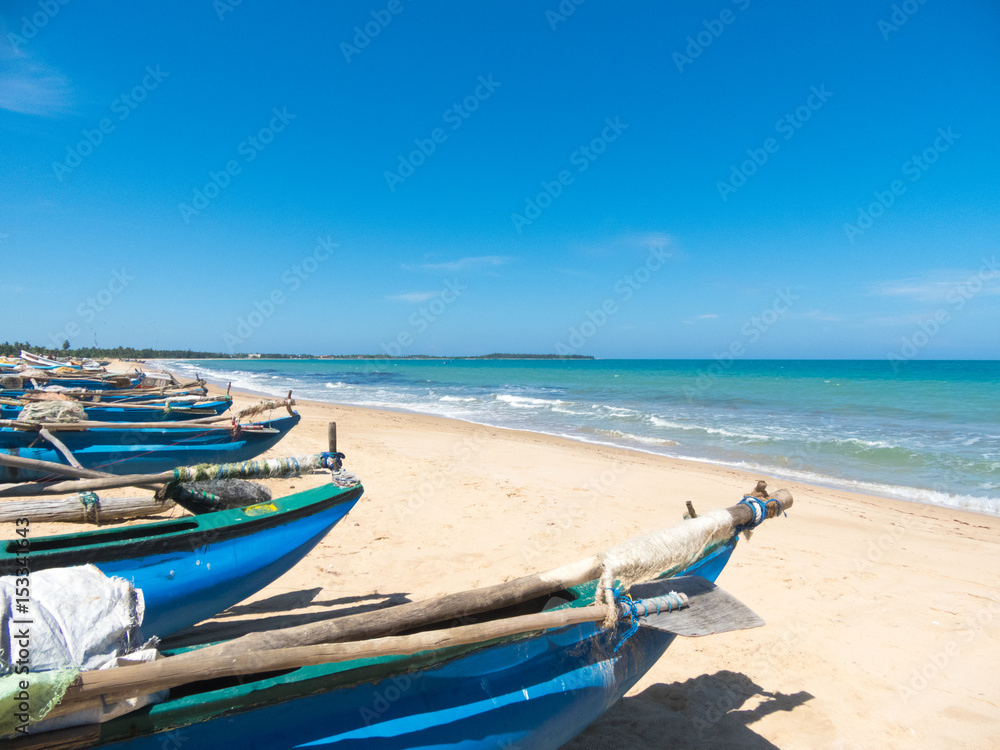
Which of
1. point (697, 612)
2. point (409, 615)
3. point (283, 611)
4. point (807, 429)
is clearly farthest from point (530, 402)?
point (409, 615)

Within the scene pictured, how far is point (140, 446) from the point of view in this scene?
788cm

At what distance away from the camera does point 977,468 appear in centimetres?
1052

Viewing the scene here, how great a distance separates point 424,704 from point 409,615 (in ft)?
1.07

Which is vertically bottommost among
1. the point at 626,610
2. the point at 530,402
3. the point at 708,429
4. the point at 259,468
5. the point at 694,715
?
the point at 694,715

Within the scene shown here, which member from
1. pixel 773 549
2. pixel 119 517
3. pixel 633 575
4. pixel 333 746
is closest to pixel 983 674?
pixel 773 549

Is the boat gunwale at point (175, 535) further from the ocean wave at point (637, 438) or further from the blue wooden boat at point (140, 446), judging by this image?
A: the ocean wave at point (637, 438)

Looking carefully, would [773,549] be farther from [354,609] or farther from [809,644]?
[354,609]

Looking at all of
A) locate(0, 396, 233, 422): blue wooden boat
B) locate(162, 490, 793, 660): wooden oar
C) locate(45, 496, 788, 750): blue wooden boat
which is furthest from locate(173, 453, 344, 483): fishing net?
locate(0, 396, 233, 422): blue wooden boat

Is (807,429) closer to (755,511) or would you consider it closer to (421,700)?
(755,511)

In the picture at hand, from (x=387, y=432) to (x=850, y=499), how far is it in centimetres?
1120

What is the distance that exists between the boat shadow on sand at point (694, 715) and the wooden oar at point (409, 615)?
4.37 feet

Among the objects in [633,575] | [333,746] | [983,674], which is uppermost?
[633,575]

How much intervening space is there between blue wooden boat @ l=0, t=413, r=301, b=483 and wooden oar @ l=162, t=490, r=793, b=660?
7.15 m

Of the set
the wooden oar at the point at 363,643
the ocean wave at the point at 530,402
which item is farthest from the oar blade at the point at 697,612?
the ocean wave at the point at 530,402
